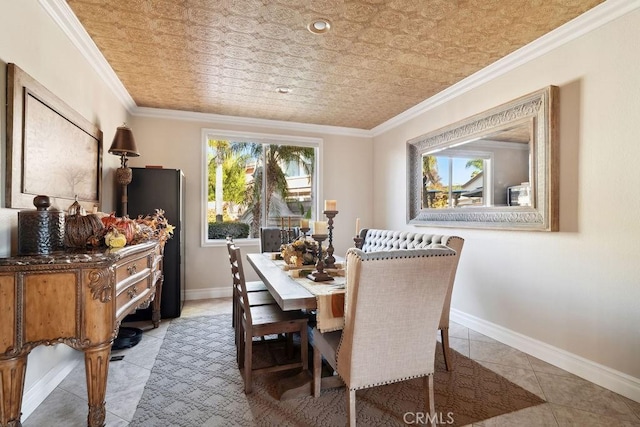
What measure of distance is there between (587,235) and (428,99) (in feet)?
7.39

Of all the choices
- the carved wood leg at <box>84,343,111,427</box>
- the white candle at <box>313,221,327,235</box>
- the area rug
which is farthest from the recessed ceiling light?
the area rug

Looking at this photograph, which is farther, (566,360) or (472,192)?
(472,192)

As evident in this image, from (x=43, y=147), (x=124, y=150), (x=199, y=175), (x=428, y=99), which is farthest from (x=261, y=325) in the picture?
(x=428, y=99)

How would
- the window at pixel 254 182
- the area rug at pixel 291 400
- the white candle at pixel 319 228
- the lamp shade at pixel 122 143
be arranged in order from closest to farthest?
the area rug at pixel 291 400 → the white candle at pixel 319 228 → the lamp shade at pixel 122 143 → the window at pixel 254 182

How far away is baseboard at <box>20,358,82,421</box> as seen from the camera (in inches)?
69.4

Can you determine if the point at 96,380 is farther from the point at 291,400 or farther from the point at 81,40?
the point at 81,40

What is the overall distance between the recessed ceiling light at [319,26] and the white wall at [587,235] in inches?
68.9

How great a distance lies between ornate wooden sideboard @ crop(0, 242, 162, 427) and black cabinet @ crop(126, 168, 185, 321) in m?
1.96

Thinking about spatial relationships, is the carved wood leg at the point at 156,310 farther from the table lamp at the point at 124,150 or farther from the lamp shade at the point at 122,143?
the lamp shade at the point at 122,143

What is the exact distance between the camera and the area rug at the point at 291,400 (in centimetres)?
175

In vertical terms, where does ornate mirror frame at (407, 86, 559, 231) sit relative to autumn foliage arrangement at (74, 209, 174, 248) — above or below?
above

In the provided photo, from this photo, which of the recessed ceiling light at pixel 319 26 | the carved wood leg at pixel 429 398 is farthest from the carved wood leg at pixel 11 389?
the recessed ceiling light at pixel 319 26

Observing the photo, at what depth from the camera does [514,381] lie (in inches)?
85.0

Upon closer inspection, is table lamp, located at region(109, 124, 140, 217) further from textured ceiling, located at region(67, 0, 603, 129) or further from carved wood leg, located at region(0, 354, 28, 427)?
carved wood leg, located at region(0, 354, 28, 427)
